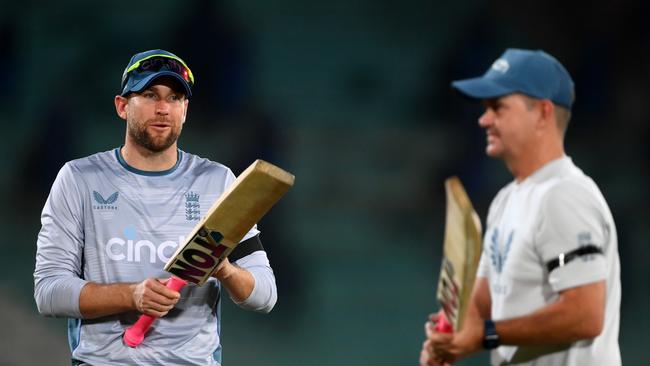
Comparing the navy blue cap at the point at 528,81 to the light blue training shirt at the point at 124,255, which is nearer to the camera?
the navy blue cap at the point at 528,81

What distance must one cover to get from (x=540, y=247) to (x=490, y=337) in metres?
0.17

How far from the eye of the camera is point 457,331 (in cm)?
154

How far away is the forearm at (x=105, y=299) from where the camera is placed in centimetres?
197

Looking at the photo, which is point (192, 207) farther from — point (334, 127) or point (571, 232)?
point (334, 127)

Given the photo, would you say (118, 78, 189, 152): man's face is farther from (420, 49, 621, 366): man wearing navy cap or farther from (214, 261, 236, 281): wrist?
(420, 49, 621, 366): man wearing navy cap

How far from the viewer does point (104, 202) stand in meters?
2.11

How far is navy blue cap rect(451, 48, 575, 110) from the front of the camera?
1.59 metres

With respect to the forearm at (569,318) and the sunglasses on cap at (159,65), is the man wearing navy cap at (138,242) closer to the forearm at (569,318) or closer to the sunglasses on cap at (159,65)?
the sunglasses on cap at (159,65)

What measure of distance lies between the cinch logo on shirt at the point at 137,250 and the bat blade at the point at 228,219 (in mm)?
176

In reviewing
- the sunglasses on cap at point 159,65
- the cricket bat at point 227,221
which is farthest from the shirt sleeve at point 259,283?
the sunglasses on cap at point 159,65

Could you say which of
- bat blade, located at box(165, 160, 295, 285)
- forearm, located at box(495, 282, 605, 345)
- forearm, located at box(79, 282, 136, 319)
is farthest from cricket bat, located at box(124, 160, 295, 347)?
forearm, located at box(495, 282, 605, 345)

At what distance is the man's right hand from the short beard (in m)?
0.34

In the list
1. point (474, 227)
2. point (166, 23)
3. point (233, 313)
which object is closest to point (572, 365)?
point (474, 227)

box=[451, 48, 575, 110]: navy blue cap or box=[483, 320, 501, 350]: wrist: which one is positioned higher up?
box=[451, 48, 575, 110]: navy blue cap
